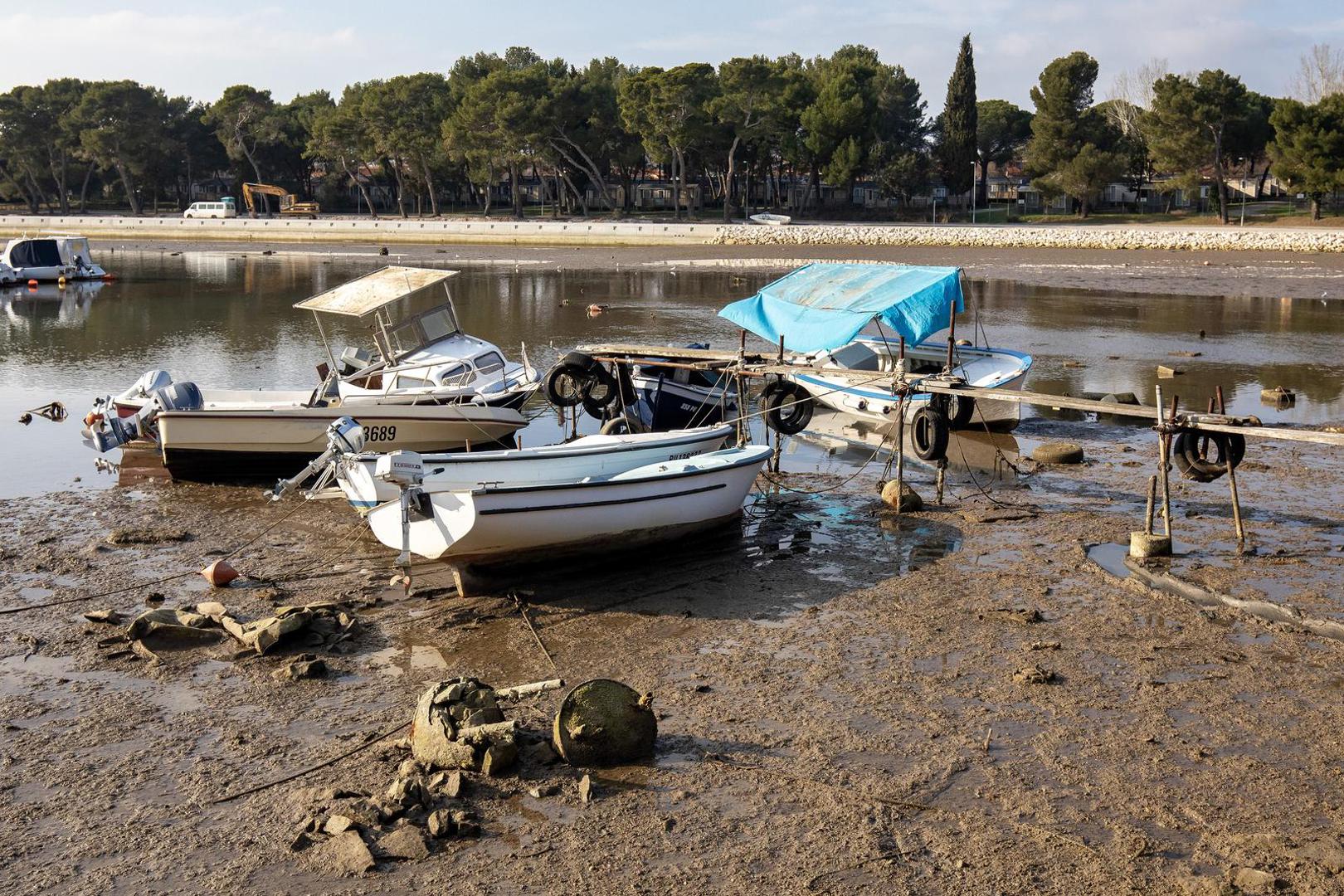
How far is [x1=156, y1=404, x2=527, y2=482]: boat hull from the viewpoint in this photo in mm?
17219

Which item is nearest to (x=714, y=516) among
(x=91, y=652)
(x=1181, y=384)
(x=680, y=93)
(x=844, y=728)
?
(x=844, y=728)

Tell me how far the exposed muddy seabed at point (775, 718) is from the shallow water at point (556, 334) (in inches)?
234

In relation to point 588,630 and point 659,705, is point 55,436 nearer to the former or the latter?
point 588,630

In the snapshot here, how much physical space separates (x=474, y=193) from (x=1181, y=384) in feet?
299

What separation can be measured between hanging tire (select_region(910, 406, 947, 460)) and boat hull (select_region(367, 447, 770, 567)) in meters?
3.13

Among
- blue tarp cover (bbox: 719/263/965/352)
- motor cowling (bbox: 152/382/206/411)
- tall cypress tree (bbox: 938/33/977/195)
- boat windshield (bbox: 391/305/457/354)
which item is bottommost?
motor cowling (bbox: 152/382/206/411)

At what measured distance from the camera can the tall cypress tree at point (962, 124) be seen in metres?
86.0

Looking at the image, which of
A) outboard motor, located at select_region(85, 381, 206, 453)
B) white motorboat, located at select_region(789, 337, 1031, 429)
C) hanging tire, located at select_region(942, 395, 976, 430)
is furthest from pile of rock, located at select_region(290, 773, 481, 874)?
hanging tire, located at select_region(942, 395, 976, 430)

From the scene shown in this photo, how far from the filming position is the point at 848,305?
709 inches

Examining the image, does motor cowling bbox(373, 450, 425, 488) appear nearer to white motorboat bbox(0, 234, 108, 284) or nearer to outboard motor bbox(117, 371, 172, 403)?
outboard motor bbox(117, 371, 172, 403)

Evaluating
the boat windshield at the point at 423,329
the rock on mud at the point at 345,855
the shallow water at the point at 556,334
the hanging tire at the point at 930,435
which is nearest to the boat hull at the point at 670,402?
the shallow water at the point at 556,334

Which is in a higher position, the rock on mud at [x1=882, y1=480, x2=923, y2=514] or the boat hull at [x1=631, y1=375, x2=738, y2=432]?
the boat hull at [x1=631, y1=375, x2=738, y2=432]

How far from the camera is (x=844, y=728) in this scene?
9031 mm

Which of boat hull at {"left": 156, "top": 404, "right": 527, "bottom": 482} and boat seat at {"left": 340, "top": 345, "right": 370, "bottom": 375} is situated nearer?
boat hull at {"left": 156, "top": 404, "right": 527, "bottom": 482}
